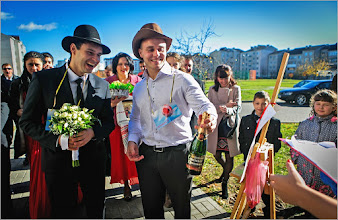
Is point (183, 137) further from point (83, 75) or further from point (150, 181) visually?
point (83, 75)

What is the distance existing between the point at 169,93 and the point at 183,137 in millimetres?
478

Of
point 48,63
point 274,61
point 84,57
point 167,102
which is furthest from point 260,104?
point 274,61

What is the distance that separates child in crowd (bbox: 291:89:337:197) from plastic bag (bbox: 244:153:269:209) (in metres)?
1.08

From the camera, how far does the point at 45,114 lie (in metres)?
2.17

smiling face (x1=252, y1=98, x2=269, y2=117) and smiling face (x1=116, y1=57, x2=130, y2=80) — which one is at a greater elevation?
smiling face (x1=116, y1=57, x2=130, y2=80)

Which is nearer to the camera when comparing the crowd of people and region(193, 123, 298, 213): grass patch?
→ the crowd of people

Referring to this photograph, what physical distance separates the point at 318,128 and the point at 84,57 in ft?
11.2

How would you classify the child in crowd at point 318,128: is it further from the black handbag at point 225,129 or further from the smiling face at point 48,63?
the smiling face at point 48,63

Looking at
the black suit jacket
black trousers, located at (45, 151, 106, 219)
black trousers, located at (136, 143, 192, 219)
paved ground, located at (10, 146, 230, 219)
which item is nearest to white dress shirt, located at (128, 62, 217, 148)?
black trousers, located at (136, 143, 192, 219)

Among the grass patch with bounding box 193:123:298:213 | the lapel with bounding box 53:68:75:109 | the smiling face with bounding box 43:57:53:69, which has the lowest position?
the grass patch with bounding box 193:123:298:213

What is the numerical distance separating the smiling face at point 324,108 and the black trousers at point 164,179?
2.42 metres

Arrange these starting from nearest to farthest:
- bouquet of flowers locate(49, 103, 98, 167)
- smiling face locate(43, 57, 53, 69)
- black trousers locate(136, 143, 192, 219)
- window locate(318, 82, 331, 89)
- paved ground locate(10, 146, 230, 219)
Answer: bouquet of flowers locate(49, 103, 98, 167) → black trousers locate(136, 143, 192, 219) → paved ground locate(10, 146, 230, 219) → smiling face locate(43, 57, 53, 69) → window locate(318, 82, 331, 89)

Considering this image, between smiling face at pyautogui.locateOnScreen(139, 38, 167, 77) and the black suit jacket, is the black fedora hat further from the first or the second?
smiling face at pyautogui.locateOnScreen(139, 38, 167, 77)

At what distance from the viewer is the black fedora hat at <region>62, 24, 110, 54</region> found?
2107mm
